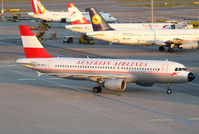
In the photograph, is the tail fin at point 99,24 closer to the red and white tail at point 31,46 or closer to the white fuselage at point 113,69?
the red and white tail at point 31,46

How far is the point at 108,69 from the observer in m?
53.4

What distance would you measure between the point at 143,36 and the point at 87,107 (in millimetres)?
46991

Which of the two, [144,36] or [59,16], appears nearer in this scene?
[144,36]

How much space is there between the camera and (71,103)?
4906 cm

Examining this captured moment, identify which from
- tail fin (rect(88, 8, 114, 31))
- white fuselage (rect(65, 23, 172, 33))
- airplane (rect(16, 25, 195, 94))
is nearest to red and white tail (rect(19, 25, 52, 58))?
airplane (rect(16, 25, 195, 94))

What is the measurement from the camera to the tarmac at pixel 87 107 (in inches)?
1547

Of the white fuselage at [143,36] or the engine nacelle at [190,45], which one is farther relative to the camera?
the white fuselage at [143,36]

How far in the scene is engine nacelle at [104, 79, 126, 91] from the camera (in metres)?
51.2

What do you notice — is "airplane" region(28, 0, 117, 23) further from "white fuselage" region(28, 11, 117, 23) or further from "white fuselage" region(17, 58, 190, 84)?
"white fuselage" region(17, 58, 190, 84)

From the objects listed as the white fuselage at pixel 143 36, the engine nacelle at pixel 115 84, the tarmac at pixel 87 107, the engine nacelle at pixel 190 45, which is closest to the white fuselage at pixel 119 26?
the white fuselage at pixel 143 36

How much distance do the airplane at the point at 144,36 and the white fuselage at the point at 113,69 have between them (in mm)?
37080

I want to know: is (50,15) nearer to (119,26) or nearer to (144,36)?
(119,26)

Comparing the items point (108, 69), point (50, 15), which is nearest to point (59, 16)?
point (50, 15)

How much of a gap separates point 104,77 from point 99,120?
11.5m
